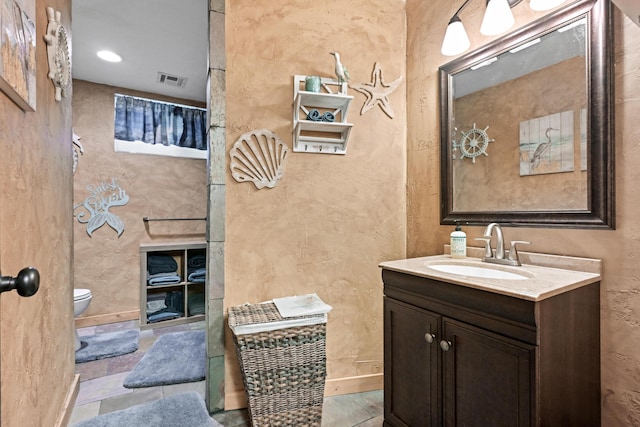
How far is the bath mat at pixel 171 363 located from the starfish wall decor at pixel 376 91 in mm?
2155

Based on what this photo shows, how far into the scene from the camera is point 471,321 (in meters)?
1.18

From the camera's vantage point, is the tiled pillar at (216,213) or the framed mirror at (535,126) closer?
the framed mirror at (535,126)

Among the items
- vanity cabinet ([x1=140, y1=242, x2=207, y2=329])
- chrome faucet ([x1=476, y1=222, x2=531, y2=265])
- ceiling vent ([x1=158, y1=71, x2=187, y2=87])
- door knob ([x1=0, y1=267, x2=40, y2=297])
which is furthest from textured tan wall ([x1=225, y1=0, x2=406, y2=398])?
ceiling vent ([x1=158, y1=71, x2=187, y2=87])

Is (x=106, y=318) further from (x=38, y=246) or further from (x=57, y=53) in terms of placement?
(x=57, y=53)

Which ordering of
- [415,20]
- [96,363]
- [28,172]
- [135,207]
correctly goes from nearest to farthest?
[28,172] → [415,20] → [96,363] → [135,207]

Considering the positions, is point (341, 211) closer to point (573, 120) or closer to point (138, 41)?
point (573, 120)

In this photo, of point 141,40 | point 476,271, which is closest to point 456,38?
point 476,271

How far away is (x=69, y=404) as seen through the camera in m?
1.71

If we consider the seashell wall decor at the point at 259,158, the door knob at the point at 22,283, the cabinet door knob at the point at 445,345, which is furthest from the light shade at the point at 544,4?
the door knob at the point at 22,283

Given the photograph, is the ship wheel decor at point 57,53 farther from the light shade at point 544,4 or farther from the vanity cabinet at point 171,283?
the light shade at point 544,4

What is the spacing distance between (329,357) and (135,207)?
8.69ft

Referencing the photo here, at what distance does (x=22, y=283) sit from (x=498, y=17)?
2.03 meters

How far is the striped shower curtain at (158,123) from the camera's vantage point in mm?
3285

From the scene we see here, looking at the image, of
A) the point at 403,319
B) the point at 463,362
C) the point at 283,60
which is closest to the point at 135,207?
the point at 283,60
